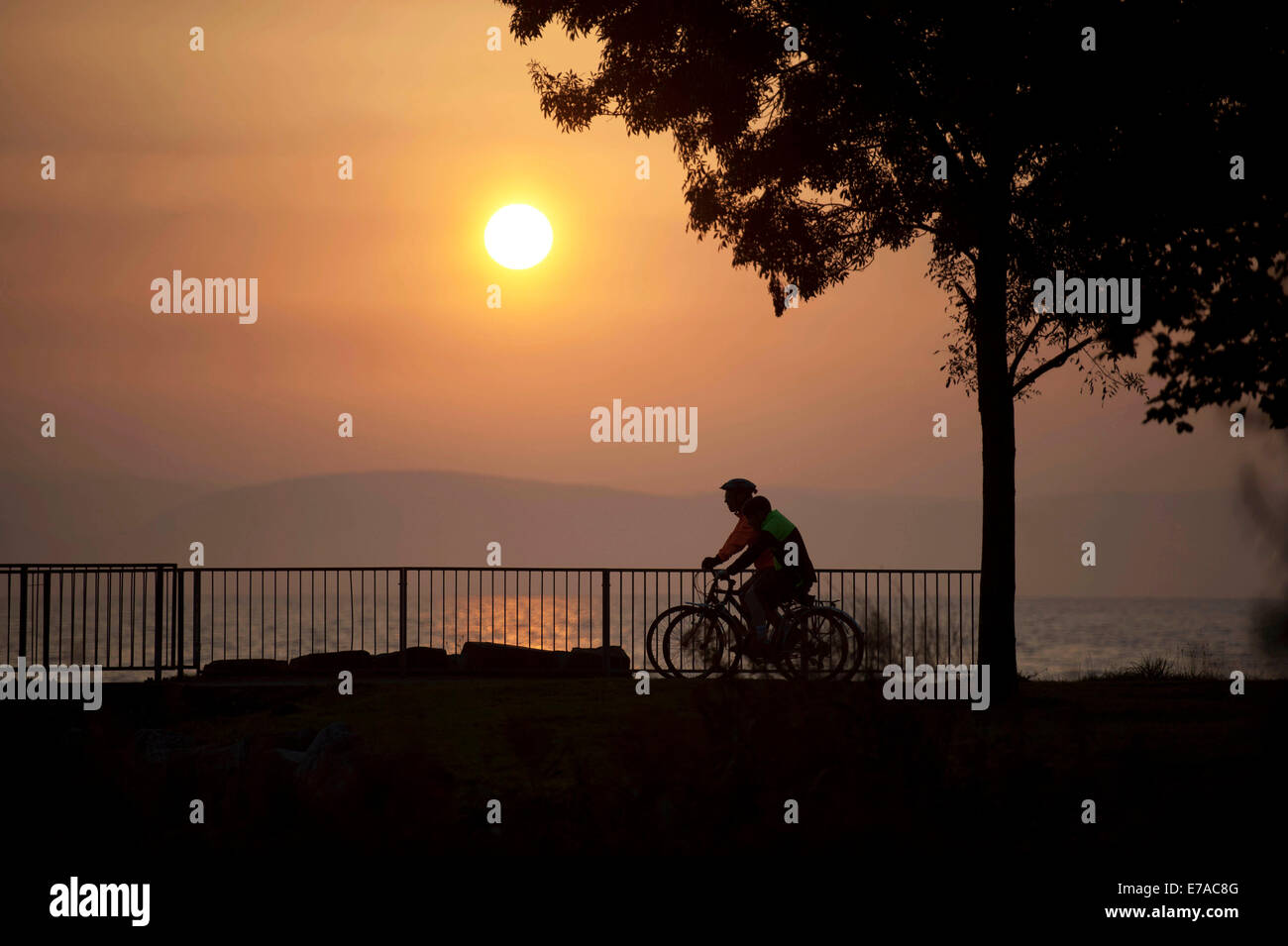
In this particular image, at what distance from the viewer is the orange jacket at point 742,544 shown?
14.1 m

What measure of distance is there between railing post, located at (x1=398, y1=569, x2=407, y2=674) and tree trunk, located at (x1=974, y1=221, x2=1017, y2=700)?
23.6 feet

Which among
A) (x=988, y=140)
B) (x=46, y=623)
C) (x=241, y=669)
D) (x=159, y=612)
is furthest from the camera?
(x=241, y=669)

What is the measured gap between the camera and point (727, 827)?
6.04m

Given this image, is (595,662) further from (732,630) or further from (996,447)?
(996,447)

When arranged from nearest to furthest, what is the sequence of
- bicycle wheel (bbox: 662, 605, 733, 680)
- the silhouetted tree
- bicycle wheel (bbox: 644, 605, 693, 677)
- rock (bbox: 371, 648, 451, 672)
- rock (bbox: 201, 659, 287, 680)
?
the silhouetted tree → bicycle wheel (bbox: 662, 605, 733, 680) → bicycle wheel (bbox: 644, 605, 693, 677) → rock (bbox: 201, 659, 287, 680) → rock (bbox: 371, 648, 451, 672)

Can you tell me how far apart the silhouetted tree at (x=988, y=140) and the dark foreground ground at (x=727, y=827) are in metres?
6.09

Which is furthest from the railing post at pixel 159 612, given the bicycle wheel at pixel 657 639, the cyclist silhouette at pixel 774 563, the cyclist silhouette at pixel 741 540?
the cyclist silhouette at pixel 774 563

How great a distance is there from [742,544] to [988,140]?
5.14 meters

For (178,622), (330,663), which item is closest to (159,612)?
(178,622)

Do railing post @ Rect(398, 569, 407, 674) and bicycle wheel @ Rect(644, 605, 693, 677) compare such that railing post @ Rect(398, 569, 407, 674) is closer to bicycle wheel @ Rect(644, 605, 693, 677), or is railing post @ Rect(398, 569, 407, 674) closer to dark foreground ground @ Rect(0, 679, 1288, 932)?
bicycle wheel @ Rect(644, 605, 693, 677)

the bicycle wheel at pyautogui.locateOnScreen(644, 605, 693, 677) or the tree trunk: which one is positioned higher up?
the tree trunk

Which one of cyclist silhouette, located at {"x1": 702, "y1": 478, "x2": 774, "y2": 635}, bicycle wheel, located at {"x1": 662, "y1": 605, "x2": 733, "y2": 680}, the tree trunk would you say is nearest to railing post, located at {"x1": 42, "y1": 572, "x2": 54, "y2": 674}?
bicycle wheel, located at {"x1": 662, "y1": 605, "x2": 733, "y2": 680}

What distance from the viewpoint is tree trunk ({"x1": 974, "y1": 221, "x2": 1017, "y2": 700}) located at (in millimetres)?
13656
